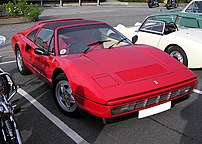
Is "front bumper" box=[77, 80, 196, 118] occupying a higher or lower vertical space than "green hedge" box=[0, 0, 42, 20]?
lower

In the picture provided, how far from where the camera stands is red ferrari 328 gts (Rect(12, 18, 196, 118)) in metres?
3.00

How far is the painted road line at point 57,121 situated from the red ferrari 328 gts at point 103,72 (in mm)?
191

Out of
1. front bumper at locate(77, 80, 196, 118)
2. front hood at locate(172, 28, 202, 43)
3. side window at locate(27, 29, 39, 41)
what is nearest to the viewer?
front bumper at locate(77, 80, 196, 118)

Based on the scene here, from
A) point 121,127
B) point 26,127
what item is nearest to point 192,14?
point 121,127

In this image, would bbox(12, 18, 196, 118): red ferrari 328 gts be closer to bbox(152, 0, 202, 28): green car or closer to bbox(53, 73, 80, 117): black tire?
bbox(53, 73, 80, 117): black tire

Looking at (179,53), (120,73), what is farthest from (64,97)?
(179,53)

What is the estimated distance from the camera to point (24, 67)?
216 inches

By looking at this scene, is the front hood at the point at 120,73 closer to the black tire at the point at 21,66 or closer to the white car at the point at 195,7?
the black tire at the point at 21,66

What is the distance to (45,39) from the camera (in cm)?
447

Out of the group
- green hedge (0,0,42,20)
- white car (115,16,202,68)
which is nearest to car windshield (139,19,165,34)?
white car (115,16,202,68)

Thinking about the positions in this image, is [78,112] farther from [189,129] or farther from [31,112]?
[189,129]

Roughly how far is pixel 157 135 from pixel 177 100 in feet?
1.88

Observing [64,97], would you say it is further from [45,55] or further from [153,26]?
[153,26]

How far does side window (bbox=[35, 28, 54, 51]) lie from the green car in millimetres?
3983
